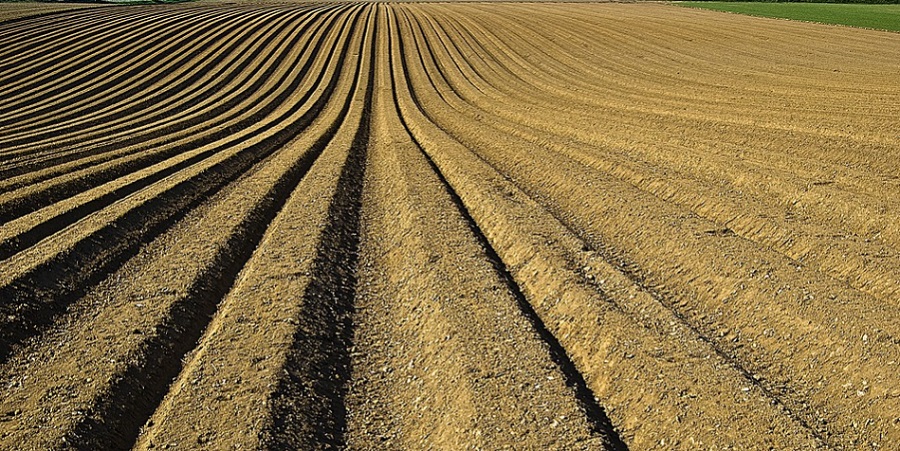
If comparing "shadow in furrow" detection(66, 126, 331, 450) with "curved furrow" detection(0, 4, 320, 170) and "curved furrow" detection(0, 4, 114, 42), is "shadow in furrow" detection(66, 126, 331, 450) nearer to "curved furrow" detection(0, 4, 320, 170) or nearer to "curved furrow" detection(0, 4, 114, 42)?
"curved furrow" detection(0, 4, 320, 170)

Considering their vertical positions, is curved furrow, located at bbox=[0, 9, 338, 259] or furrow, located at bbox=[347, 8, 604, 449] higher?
curved furrow, located at bbox=[0, 9, 338, 259]

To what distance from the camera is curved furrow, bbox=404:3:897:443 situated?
21.0 feet

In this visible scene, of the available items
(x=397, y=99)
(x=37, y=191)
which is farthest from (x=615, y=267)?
(x=397, y=99)

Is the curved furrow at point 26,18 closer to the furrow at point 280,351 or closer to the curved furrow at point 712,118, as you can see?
the curved furrow at point 712,118

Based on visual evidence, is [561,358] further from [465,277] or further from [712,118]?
[712,118]

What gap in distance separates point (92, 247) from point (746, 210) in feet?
30.5

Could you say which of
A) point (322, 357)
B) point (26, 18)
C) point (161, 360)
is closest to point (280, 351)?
point (322, 357)

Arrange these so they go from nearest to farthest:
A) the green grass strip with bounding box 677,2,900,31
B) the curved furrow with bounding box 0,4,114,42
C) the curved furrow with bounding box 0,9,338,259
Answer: the curved furrow with bounding box 0,9,338,259 < the curved furrow with bounding box 0,4,114,42 < the green grass strip with bounding box 677,2,900,31

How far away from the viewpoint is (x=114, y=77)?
28.7 m

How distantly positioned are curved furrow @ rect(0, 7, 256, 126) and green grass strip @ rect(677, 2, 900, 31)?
4028 centimetres

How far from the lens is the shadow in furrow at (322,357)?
5824 mm

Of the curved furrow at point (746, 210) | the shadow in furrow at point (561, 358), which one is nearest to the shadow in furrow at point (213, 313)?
the shadow in furrow at point (561, 358)

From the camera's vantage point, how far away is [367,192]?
12766mm

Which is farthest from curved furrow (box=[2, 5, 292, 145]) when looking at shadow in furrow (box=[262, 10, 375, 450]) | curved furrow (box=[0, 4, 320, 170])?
shadow in furrow (box=[262, 10, 375, 450])
